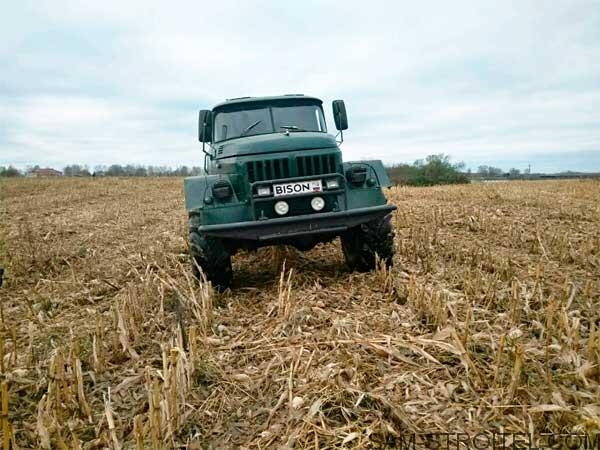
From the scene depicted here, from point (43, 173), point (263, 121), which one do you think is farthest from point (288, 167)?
point (43, 173)

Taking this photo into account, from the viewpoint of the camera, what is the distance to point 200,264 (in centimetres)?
505

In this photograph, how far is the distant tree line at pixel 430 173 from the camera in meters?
44.4

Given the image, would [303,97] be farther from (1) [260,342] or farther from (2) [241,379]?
(2) [241,379]

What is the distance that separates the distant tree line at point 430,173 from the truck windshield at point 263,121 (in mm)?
38025

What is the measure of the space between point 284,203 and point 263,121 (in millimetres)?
1641

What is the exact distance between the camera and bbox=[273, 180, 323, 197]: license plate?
16.2 ft

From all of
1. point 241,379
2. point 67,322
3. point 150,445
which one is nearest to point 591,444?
point 241,379

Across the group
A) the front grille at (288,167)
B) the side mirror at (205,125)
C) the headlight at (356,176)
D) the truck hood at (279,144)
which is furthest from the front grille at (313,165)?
the side mirror at (205,125)

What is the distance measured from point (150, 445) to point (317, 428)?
892mm

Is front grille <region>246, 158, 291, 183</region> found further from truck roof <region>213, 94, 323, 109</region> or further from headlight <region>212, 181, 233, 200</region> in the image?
truck roof <region>213, 94, 323, 109</region>

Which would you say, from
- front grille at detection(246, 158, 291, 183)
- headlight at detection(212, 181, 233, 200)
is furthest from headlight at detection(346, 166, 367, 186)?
headlight at detection(212, 181, 233, 200)

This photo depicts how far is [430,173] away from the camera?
4584 centimetres

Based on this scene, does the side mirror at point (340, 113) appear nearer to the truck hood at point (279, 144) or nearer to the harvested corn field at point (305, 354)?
the truck hood at point (279, 144)

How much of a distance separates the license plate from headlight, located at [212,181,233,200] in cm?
51
